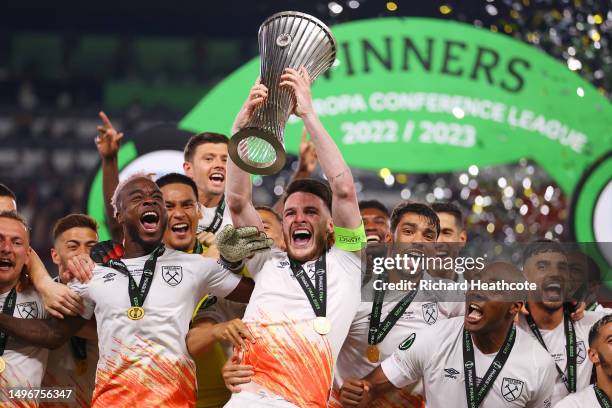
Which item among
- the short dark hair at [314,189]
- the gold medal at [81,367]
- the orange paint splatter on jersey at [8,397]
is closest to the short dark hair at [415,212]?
the short dark hair at [314,189]

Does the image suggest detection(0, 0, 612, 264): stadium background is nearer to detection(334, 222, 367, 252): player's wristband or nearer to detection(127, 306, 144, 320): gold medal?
detection(334, 222, 367, 252): player's wristband

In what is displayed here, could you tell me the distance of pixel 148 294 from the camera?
3.84 m

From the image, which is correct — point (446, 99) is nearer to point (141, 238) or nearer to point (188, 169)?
point (188, 169)

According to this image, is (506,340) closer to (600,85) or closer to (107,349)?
(107,349)

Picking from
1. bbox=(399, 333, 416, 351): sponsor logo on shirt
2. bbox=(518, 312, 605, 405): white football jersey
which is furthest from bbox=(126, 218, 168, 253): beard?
bbox=(518, 312, 605, 405): white football jersey

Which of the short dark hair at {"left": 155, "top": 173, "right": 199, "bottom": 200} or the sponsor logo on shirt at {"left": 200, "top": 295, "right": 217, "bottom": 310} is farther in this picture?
the short dark hair at {"left": 155, "top": 173, "right": 199, "bottom": 200}

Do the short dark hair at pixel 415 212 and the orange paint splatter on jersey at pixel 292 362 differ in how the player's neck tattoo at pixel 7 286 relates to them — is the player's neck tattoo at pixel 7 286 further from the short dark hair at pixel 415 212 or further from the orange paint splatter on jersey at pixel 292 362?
the short dark hair at pixel 415 212

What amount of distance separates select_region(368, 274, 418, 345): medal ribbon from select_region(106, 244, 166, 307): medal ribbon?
870mm

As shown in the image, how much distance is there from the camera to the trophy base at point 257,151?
364cm

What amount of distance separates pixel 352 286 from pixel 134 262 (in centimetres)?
84

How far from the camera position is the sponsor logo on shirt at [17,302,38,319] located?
397 centimetres

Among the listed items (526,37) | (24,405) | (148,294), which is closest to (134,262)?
(148,294)

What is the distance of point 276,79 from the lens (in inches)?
148

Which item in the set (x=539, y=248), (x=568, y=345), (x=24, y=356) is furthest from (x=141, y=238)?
(x=568, y=345)
